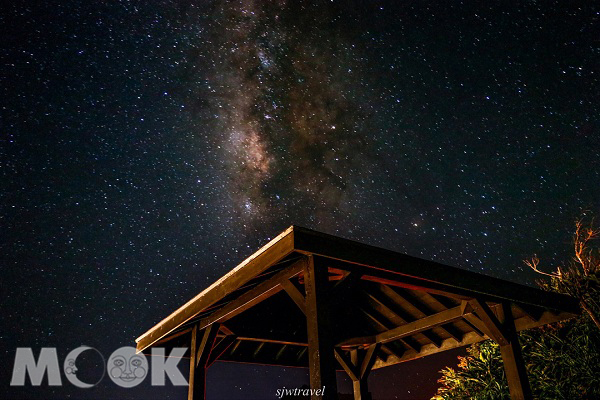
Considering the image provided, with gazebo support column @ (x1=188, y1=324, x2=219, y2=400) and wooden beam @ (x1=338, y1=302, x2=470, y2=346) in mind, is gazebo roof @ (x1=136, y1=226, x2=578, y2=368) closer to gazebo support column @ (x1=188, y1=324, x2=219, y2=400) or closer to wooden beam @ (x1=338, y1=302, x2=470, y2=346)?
wooden beam @ (x1=338, y1=302, x2=470, y2=346)

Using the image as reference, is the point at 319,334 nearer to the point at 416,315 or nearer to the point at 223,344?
the point at 223,344

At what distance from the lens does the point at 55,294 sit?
689 inches

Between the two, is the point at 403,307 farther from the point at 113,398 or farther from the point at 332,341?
the point at 113,398

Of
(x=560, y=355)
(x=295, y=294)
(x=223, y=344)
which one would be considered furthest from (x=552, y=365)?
(x=295, y=294)

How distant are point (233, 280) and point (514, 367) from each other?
3718mm

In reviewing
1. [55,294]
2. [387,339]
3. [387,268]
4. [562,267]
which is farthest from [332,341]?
[55,294]

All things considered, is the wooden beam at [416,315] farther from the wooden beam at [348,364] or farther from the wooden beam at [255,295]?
the wooden beam at [255,295]

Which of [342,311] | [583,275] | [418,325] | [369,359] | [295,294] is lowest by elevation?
[369,359]

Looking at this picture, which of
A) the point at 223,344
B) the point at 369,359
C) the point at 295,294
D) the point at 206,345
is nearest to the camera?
the point at 295,294

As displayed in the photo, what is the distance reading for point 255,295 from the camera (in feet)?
16.0

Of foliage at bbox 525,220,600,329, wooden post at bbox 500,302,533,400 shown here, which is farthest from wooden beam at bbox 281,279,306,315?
foliage at bbox 525,220,600,329

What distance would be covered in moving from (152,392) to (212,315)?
52.9 feet

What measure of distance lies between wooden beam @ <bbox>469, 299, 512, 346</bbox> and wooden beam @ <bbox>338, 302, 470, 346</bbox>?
9.5 inches

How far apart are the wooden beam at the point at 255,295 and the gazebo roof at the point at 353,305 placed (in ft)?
0.04
